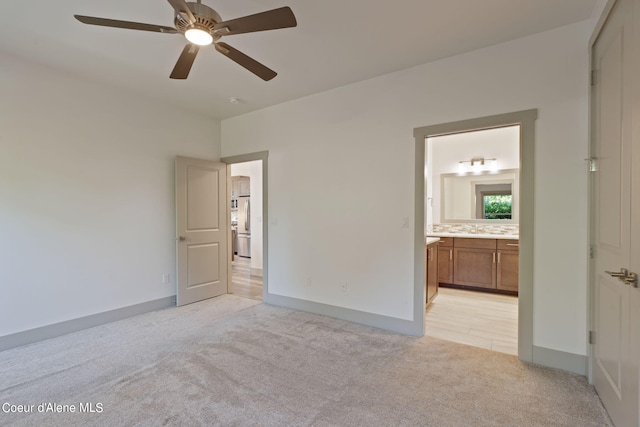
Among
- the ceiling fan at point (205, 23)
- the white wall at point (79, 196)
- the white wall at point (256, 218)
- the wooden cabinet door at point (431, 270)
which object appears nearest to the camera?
the ceiling fan at point (205, 23)

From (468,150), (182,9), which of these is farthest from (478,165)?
(182,9)

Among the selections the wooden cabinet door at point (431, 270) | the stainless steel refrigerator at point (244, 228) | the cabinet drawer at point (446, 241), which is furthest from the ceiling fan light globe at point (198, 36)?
the stainless steel refrigerator at point (244, 228)

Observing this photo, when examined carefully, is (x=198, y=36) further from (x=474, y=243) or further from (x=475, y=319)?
(x=474, y=243)

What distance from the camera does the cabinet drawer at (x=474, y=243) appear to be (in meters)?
4.67

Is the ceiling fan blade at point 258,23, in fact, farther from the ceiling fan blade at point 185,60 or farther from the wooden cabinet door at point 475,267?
the wooden cabinet door at point 475,267

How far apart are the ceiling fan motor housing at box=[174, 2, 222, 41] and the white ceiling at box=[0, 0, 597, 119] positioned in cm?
42

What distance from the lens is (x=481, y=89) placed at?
2771mm

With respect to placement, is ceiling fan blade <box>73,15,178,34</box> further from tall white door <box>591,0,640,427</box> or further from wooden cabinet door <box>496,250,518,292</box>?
wooden cabinet door <box>496,250,518,292</box>

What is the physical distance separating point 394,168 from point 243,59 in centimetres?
183

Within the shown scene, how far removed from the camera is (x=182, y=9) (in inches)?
65.1

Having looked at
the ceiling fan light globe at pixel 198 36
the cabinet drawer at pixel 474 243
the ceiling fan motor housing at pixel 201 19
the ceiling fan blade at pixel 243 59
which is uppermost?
the ceiling fan motor housing at pixel 201 19

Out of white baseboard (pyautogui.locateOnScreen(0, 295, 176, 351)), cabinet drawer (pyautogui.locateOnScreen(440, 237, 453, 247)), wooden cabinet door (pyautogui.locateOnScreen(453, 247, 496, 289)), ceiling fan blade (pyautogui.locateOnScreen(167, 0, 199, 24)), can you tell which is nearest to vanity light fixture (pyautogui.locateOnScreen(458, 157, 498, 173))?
cabinet drawer (pyautogui.locateOnScreen(440, 237, 453, 247))

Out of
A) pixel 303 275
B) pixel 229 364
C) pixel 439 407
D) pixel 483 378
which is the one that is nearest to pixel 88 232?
pixel 229 364

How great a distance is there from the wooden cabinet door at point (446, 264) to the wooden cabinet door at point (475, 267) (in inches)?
2.5
